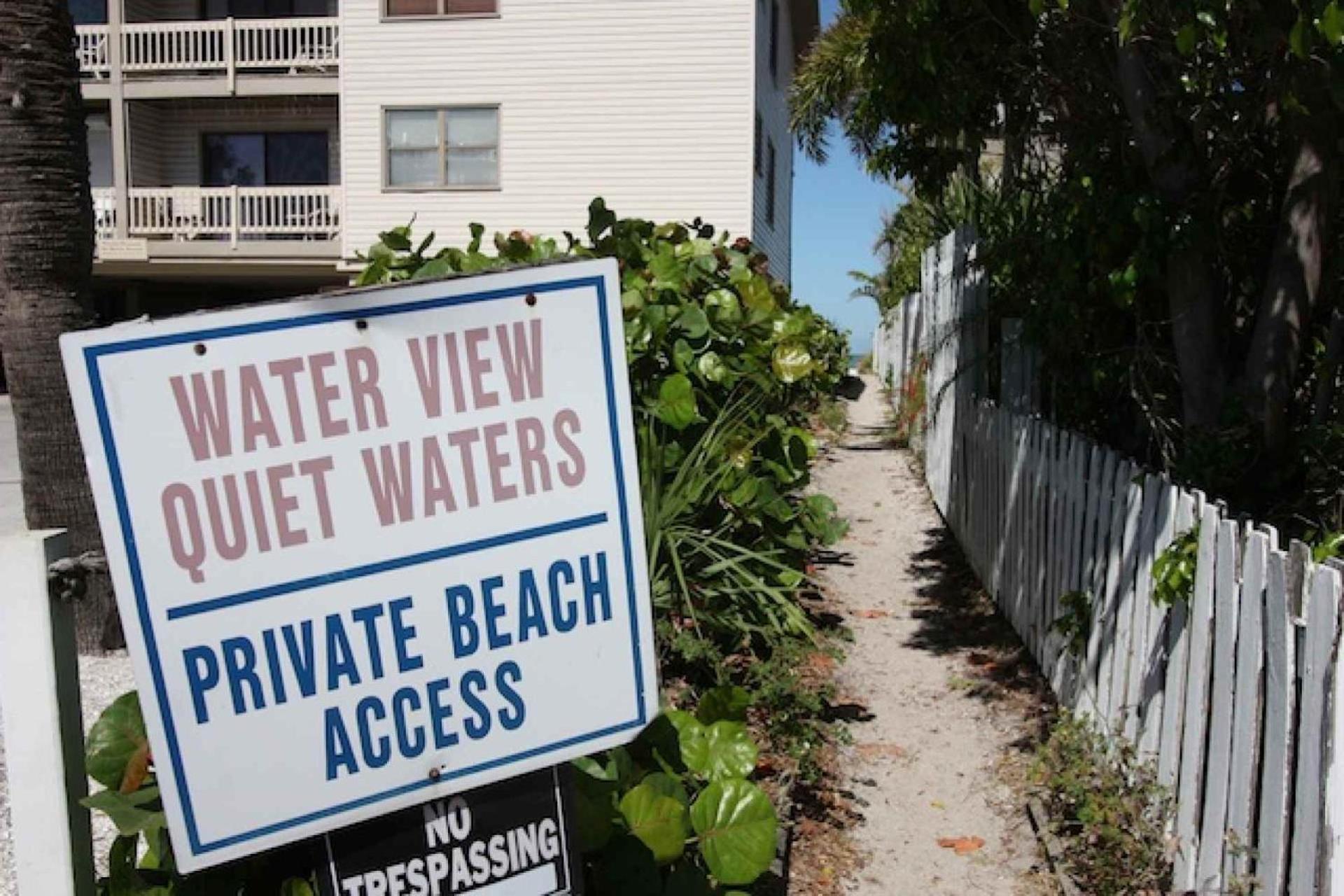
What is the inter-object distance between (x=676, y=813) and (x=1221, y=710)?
1623 mm

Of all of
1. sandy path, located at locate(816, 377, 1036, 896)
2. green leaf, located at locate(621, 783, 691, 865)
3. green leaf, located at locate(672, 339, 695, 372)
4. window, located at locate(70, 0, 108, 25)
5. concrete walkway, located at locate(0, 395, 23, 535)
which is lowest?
concrete walkway, located at locate(0, 395, 23, 535)

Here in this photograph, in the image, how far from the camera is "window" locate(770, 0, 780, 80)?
833 inches

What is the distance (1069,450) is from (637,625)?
3.93 metres

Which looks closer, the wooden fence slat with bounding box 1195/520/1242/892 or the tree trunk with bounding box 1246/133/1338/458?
the wooden fence slat with bounding box 1195/520/1242/892

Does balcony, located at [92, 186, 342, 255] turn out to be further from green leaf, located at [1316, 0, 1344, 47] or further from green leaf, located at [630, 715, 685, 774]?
green leaf, located at [1316, 0, 1344, 47]

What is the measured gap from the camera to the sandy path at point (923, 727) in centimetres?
423

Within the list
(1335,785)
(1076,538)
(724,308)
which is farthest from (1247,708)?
(724,308)

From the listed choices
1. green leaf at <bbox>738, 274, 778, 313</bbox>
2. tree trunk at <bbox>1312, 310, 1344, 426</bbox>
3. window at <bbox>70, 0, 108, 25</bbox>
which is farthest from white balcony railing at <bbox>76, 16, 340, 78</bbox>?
tree trunk at <bbox>1312, 310, 1344, 426</bbox>

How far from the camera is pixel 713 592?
5.18 m

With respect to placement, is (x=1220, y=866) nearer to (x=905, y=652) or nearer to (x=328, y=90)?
(x=905, y=652)

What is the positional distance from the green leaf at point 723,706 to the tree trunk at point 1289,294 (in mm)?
2815

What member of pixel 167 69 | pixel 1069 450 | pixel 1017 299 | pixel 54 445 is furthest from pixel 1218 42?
pixel 167 69

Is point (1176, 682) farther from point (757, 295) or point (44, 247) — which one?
point (44, 247)

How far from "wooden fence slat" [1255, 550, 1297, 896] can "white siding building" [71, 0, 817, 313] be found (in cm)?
1588
